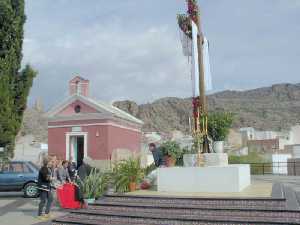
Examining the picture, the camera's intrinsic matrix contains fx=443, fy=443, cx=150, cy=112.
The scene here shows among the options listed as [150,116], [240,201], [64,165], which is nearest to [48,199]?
[64,165]

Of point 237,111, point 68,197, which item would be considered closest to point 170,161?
point 68,197

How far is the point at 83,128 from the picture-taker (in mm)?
31797

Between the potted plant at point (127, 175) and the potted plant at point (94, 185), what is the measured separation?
57cm

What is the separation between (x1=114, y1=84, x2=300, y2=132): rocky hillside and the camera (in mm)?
103688

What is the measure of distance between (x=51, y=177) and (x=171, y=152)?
3.62 meters

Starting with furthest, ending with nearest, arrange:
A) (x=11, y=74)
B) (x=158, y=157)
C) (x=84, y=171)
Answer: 1. (x=11, y=74)
2. (x=84, y=171)
3. (x=158, y=157)

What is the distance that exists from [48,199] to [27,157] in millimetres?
30734

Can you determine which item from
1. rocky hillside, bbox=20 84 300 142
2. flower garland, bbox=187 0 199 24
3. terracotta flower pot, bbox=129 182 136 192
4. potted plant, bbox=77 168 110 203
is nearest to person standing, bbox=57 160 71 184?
potted plant, bbox=77 168 110 203

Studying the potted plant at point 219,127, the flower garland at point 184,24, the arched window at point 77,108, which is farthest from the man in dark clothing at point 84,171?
the arched window at point 77,108

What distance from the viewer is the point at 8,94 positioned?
22.3 m

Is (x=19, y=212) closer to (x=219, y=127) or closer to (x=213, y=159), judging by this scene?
(x=213, y=159)

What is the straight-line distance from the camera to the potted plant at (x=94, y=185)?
1269cm

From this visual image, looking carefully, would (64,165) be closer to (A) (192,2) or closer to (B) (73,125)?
(A) (192,2)

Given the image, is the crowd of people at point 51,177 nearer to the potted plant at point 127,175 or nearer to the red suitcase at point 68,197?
the red suitcase at point 68,197
